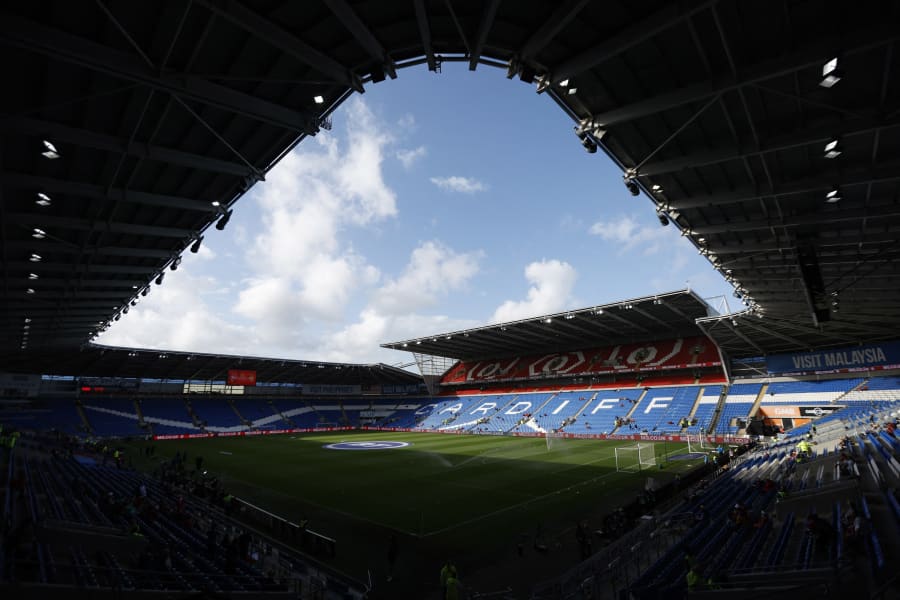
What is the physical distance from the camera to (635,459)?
109 feet

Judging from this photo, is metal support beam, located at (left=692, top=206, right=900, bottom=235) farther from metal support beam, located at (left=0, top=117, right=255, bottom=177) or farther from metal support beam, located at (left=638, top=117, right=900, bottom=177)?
metal support beam, located at (left=0, top=117, right=255, bottom=177)

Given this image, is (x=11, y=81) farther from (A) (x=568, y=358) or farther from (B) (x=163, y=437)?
(A) (x=568, y=358)

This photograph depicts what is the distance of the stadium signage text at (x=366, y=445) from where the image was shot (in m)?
43.5

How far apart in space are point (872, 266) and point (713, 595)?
2006 centimetres

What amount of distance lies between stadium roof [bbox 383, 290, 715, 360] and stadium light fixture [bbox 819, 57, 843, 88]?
35157mm

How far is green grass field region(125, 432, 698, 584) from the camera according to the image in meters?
18.4

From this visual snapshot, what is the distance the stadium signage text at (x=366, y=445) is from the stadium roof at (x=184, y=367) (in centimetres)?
2135

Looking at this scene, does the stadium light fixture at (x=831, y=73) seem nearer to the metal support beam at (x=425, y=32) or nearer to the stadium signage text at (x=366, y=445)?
the metal support beam at (x=425, y=32)

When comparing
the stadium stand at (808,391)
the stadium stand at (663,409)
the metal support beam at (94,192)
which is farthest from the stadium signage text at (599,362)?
the metal support beam at (94,192)

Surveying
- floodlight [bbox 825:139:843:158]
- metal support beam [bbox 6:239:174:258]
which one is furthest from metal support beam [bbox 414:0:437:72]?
metal support beam [bbox 6:239:174:258]

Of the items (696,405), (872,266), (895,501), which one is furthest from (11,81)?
(696,405)

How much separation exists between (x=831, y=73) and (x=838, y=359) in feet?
156

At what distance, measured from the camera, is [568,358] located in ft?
219

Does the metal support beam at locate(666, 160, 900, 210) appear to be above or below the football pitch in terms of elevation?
above
